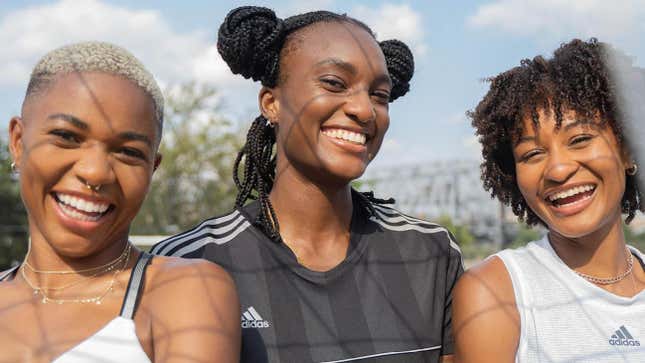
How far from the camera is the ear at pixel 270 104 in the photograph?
2.11 metres

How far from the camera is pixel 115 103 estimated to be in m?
1.37

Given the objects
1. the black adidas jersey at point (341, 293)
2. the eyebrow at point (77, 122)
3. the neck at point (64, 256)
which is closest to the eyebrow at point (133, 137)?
the eyebrow at point (77, 122)

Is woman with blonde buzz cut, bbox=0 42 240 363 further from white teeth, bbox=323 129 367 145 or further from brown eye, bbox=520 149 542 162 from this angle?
brown eye, bbox=520 149 542 162

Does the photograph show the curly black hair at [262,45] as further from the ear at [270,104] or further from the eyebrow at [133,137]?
the eyebrow at [133,137]

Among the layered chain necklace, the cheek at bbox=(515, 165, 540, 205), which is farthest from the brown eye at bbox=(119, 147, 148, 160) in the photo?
the cheek at bbox=(515, 165, 540, 205)

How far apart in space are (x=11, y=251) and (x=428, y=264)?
1323 centimetres

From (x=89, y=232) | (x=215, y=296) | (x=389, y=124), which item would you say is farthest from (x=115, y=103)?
(x=389, y=124)

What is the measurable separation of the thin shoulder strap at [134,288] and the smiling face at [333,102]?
0.64m

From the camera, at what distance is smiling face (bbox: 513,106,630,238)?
5.75 feet

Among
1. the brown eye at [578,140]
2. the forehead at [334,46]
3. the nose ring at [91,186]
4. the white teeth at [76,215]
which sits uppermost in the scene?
the forehead at [334,46]

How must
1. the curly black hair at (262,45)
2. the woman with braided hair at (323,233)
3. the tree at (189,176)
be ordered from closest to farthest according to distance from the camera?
1. the woman with braided hair at (323,233)
2. the curly black hair at (262,45)
3. the tree at (189,176)

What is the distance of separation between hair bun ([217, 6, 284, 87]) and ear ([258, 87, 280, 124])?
0.08ft

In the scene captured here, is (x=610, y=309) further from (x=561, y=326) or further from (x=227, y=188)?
(x=227, y=188)

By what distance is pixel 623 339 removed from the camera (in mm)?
1724
